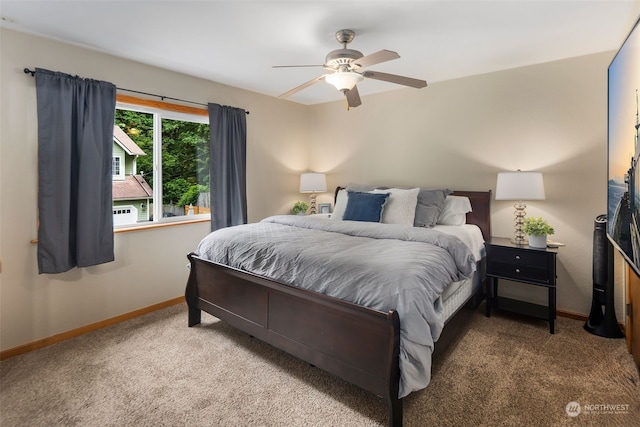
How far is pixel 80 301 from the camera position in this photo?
2.79m

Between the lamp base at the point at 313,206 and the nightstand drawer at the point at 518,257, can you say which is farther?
the lamp base at the point at 313,206

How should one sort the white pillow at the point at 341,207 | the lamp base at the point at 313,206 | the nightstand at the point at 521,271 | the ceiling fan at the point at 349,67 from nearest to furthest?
the ceiling fan at the point at 349,67 < the nightstand at the point at 521,271 < the white pillow at the point at 341,207 < the lamp base at the point at 313,206

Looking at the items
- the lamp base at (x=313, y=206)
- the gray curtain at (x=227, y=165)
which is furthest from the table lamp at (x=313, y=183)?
the gray curtain at (x=227, y=165)

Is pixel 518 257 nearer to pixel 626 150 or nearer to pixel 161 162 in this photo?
pixel 626 150

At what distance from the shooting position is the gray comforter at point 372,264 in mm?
1631

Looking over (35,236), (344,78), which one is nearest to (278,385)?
(344,78)

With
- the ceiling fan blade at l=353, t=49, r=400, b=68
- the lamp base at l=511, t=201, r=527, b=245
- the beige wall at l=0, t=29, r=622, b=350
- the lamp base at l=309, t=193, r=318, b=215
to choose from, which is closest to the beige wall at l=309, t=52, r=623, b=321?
the beige wall at l=0, t=29, r=622, b=350

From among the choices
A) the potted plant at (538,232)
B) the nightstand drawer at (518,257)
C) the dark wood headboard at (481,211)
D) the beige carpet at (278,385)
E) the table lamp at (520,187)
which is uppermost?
the table lamp at (520,187)

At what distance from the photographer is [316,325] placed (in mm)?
1949

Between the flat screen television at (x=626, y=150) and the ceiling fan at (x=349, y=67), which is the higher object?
the ceiling fan at (x=349, y=67)

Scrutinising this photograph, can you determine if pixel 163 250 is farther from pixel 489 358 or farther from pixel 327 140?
pixel 489 358

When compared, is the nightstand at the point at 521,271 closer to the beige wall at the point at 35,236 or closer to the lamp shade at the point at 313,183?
the lamp shade at the point at 313,183

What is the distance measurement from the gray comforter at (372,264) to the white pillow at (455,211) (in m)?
0.94

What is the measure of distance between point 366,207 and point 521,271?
150 cm
